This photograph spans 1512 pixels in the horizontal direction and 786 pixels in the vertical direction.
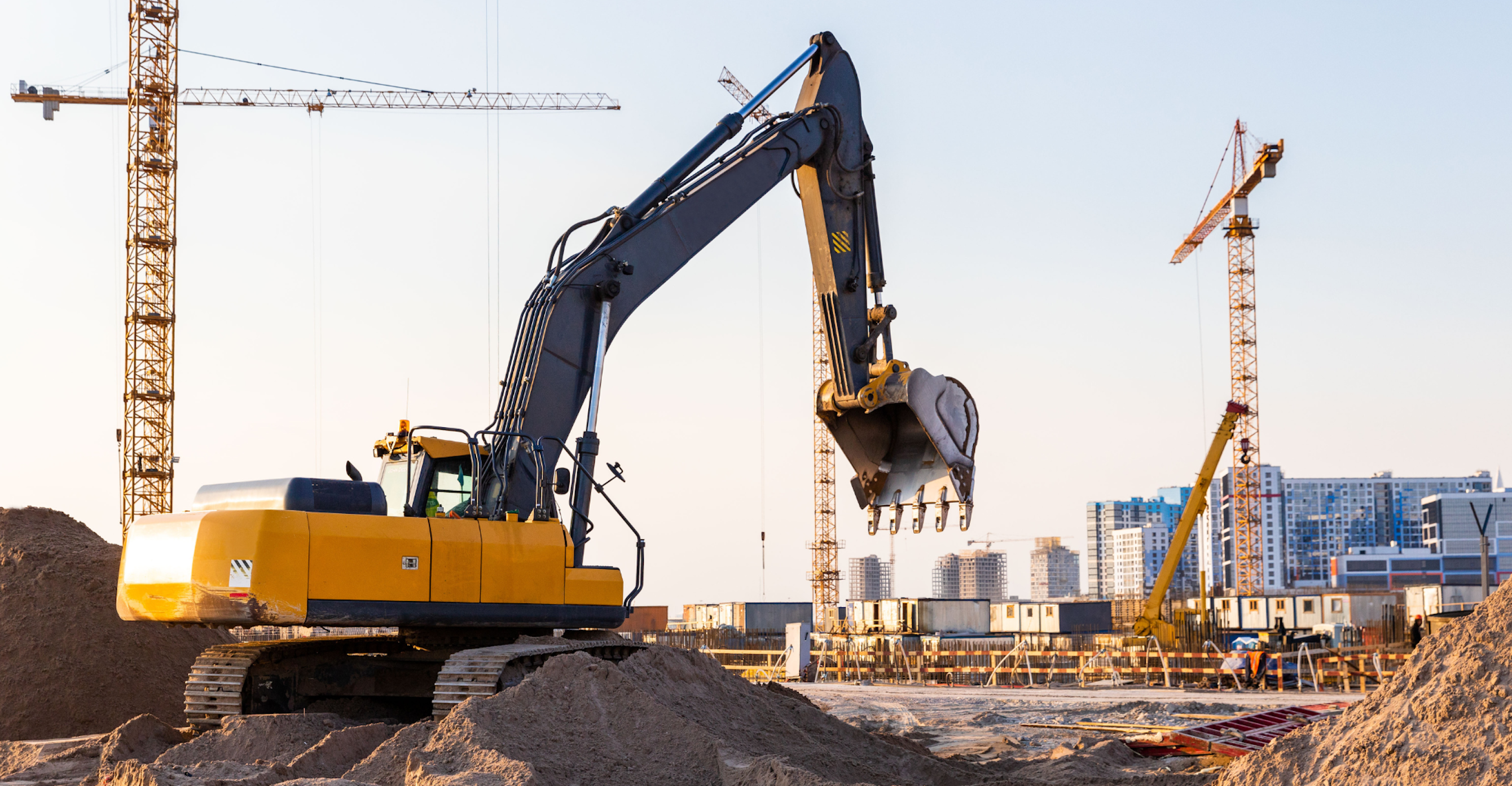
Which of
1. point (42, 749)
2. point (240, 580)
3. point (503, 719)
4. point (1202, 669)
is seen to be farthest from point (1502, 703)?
point (1202, 669)

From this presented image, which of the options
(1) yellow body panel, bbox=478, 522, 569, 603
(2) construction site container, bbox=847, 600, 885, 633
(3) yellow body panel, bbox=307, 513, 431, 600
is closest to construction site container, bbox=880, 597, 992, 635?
(2) construction site container, bbox=847, 600, 885, 633

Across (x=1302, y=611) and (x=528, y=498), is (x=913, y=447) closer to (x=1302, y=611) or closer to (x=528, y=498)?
(x=528, y=498)

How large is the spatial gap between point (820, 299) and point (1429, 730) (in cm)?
919

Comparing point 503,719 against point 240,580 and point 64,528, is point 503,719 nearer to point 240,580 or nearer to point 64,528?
point 240,580

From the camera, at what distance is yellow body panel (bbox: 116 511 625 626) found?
1038 centimetres

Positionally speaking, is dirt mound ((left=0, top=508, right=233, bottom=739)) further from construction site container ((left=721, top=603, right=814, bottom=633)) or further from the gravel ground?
construction site container ((left=721, top=603, right=814, bottom=633))

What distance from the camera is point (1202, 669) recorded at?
2948 cm

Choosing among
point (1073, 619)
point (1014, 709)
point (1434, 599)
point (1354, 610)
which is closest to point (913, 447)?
point (1014, 709)

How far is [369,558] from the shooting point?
10.8 meters

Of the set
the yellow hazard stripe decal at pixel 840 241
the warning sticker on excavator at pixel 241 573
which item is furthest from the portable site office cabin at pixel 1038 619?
the warning sticker on excavator at pixel 241 573

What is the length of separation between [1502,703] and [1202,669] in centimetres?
2342

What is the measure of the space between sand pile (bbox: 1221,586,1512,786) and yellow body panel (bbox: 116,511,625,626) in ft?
19.8

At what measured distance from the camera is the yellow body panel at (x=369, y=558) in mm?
10594

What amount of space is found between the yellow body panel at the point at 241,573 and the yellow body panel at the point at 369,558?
0.40ft
